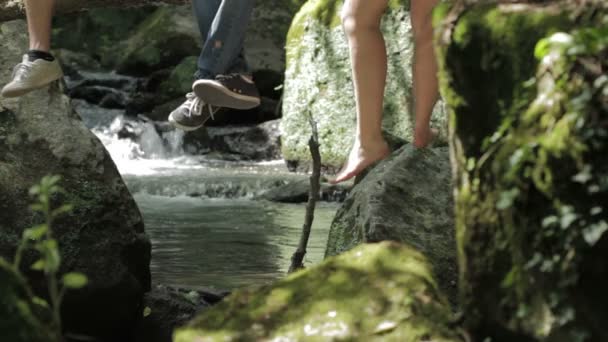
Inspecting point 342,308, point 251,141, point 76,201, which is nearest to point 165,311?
point 76,201

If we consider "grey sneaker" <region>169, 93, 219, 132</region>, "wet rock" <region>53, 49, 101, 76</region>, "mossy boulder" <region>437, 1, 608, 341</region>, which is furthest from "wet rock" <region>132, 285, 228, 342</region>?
"wet rock" <region>53, 49, 101, 76</region>

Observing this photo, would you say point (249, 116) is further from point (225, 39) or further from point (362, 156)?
point (362, 156)

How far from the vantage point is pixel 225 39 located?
407 cm

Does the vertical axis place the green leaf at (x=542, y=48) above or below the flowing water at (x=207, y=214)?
above

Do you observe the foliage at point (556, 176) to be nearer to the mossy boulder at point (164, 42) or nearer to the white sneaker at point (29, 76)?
the white sneaker at point (29, 76)

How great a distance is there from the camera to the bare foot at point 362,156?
3.94 metres

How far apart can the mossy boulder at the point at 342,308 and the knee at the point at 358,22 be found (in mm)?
1278

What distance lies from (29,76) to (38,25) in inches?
10.3

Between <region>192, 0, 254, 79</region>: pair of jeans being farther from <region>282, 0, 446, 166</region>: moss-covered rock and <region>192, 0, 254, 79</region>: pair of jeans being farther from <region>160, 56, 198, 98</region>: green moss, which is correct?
<region>160, 56, 198, 98</region>: green moss

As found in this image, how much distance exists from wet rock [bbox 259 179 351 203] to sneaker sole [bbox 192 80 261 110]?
570 centimetres

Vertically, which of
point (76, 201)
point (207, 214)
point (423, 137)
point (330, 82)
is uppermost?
point (423, 137)

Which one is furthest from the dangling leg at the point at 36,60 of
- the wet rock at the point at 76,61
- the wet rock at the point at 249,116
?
the wet rock at the point at 76,61

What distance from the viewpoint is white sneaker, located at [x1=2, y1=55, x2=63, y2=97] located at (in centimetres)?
419

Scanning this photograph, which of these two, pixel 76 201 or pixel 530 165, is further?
pixel 76 201
